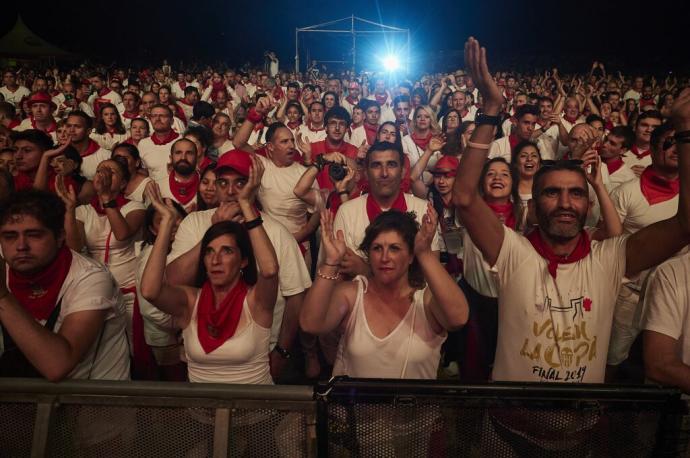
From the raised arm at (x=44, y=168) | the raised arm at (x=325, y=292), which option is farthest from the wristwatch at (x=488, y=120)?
the raised arm at (x=44, y=168)

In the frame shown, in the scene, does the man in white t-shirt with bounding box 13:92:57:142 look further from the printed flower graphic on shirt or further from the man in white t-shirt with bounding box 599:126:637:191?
the printed flower graphic on shirt

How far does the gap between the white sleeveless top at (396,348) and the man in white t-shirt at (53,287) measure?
1.10 m

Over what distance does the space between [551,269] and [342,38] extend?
26.0 metres

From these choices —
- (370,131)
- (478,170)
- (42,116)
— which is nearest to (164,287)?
(478,170)

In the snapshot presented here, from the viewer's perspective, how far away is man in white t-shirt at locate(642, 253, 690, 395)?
2.08 m

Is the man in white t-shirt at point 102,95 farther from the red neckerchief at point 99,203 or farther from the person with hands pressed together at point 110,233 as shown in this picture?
the person with hands pressed together at point 110,233

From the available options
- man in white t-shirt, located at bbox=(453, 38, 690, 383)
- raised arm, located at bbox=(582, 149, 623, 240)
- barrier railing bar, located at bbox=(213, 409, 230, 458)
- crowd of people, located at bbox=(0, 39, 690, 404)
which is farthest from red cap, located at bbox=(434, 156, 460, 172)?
barrier railing bar, located at bbox=(213, 409, 230, 458)

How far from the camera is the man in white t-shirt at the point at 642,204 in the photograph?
333 cm

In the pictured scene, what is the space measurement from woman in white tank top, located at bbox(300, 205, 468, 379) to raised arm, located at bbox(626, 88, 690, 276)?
0.78 metres

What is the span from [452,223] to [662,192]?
152 centimetres

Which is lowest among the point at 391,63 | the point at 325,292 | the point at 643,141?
the point at 325,292

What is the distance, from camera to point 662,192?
356 centimetres

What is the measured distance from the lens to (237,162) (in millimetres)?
3709

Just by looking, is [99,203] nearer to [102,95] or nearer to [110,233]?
[110,233]
